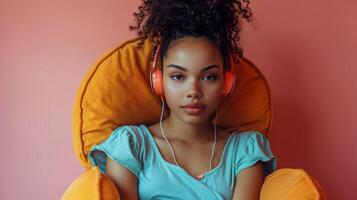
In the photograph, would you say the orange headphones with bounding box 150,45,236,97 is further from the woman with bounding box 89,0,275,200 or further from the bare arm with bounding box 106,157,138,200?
the bare arm with bounding box 106,157,138,200

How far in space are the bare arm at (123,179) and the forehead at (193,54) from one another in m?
0.27

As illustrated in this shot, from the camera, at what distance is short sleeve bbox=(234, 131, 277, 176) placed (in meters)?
1.18

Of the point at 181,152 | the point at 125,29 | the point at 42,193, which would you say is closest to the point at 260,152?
the point at 181,152

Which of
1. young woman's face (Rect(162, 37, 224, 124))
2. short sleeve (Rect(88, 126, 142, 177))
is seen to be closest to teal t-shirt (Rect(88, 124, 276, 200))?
short sleeve (Rect(88, 126, 142, 177))

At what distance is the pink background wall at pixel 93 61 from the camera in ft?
4.60

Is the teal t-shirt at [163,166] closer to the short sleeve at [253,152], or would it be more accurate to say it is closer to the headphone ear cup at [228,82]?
the short sleeve at [253,152]

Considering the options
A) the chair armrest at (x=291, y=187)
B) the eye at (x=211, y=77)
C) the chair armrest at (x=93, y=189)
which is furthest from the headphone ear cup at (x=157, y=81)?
the chair armrest at (x=291, y=187)

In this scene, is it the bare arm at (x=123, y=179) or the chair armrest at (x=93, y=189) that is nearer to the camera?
the chair armrest at (x=93, y=189)

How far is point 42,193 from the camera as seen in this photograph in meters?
1.44

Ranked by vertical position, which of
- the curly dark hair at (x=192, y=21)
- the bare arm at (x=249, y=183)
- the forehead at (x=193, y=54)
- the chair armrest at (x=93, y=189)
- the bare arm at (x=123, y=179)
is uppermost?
the curly dark hair at (x=192, y=21)

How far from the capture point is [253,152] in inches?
47.2

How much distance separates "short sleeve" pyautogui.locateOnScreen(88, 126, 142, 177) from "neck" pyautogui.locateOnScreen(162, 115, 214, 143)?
9 centimetres

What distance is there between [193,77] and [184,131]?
19 centimetres

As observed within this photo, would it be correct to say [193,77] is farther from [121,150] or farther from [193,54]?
[121,150]
